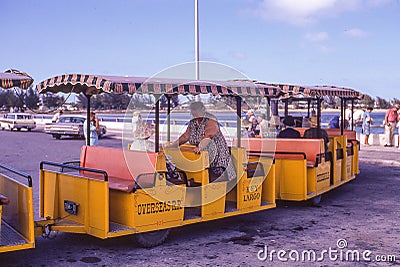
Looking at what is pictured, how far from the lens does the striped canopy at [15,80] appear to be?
20.2 feet

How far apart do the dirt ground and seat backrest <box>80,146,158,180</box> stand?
0.93 meters

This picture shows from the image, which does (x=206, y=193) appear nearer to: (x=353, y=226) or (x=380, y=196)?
(x=353, y=226)

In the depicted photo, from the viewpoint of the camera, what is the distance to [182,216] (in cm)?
→ 712

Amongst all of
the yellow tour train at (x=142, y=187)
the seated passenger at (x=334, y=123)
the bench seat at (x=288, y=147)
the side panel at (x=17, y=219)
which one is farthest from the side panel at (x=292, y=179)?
the seated passenger at (x=334, y=123)

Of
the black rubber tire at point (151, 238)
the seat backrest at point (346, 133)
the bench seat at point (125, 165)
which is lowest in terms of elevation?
the black rubber tire at point (151, 238)

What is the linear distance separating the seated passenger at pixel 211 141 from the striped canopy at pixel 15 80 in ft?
8.28

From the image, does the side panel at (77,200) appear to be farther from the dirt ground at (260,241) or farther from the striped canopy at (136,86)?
the striped canopy at (136,86)

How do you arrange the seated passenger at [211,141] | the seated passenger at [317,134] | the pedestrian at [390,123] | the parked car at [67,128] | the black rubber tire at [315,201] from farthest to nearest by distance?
the parked car at [67,128]
the pedestrian at [390,123]
the seated passenger at [317,134]
the black rubber tire at [315,201]
the seated passenger at [211,141]

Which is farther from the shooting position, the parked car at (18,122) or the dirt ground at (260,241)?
the parked car at (18,122)

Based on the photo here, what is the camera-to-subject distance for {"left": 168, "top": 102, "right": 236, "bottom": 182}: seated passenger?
7.71 meters

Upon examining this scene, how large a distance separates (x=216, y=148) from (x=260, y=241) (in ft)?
4.86

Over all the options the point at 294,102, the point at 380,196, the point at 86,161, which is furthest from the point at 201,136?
the point at 294,102

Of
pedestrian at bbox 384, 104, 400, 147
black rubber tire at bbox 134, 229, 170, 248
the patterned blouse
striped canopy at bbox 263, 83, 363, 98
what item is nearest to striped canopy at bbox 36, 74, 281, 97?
the patterned blouse

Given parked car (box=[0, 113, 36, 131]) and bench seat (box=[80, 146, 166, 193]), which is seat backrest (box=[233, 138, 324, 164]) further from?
parked car (box=[0, 113, 36, 131])
